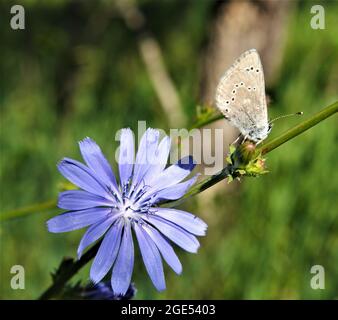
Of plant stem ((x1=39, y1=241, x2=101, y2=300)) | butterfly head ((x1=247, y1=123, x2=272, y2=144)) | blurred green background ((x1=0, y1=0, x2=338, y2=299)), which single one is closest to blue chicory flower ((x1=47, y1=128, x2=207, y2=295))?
plant stem ((x1=39, y1=241, x2=101, y2=300))

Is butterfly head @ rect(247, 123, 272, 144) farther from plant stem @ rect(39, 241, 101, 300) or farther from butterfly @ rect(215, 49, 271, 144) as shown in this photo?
plant stem @ rect(39, 241, 101, 300)

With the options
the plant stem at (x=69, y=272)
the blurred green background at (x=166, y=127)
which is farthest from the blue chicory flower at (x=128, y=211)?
the blurred green background at (x=166, y=127)

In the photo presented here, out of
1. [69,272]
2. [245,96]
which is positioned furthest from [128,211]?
[245,96]

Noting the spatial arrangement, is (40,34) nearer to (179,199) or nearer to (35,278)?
(35,278)

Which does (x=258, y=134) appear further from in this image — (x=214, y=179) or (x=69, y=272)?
(x=69, y=272)
